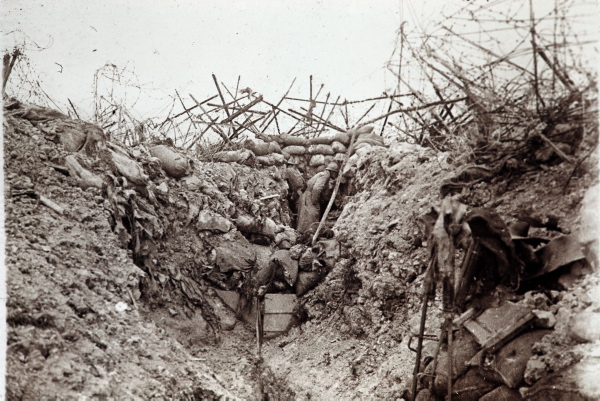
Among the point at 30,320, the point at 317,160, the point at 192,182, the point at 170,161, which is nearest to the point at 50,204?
the point at 30,320

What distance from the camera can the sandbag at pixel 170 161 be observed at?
19.7 ft

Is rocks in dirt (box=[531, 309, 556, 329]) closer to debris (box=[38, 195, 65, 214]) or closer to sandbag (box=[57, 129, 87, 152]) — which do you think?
debris (box=[38, 195, 65, 214])

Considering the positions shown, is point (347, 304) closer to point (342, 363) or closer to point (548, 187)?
point (342, 363)

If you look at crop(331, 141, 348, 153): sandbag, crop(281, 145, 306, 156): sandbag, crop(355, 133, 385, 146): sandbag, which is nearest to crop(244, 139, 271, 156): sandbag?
crop(281, 145, 306, 156): sandbag

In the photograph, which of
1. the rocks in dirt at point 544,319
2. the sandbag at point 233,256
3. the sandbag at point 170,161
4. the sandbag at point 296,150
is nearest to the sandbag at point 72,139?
the sandbag at point 170,161

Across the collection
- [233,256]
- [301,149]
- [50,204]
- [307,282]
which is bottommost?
[307,282]

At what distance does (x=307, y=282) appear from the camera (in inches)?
223

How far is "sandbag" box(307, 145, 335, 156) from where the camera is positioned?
8.09 meters

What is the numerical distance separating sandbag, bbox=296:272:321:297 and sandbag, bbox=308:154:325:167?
9.10 feet

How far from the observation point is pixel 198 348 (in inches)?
199

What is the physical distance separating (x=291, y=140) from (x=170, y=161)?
2835 millimetres

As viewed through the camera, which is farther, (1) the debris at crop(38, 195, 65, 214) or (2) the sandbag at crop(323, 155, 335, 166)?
(2) the sandbag at crop(323, 155, 335, 166)

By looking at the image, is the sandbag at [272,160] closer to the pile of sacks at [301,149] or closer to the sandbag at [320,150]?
the pile of sacks at [301,149]

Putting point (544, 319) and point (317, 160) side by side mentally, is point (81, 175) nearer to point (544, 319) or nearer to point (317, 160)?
point (544, 319)
